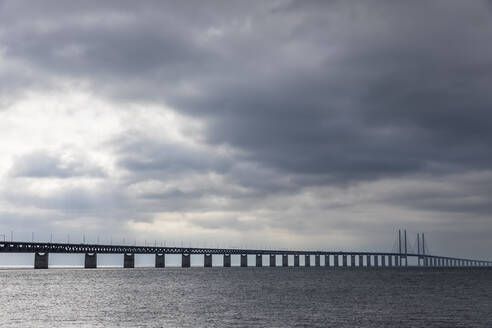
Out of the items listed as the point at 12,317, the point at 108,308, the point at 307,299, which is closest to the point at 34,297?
the point at 108,308

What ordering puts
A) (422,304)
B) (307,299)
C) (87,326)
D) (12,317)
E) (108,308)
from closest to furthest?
(87,326), (12,317), (108,308), (422,304), (307,299)

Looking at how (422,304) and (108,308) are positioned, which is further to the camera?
(422,304)

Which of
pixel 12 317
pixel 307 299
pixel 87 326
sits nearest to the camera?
pixel 87 326

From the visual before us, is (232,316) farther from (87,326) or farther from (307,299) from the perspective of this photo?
(307,299)

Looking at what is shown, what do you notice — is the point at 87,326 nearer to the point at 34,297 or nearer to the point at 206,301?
the point at 206,301

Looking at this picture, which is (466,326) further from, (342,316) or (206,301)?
(206,301)

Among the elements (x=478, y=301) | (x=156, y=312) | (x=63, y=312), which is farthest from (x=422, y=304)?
(x=63, y=312)

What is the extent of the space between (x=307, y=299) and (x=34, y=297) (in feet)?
117

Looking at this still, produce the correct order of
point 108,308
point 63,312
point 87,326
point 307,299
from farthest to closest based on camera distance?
1. point 307,299
2. point 108,308
3. point 63,312
4. point 87,326

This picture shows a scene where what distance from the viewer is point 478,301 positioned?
81.9 m

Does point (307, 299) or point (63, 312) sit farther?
point (307, 299)

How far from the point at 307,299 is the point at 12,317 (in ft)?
126

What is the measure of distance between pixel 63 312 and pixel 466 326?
123 ft

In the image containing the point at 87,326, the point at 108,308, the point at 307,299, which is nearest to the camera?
the point at 87,326
